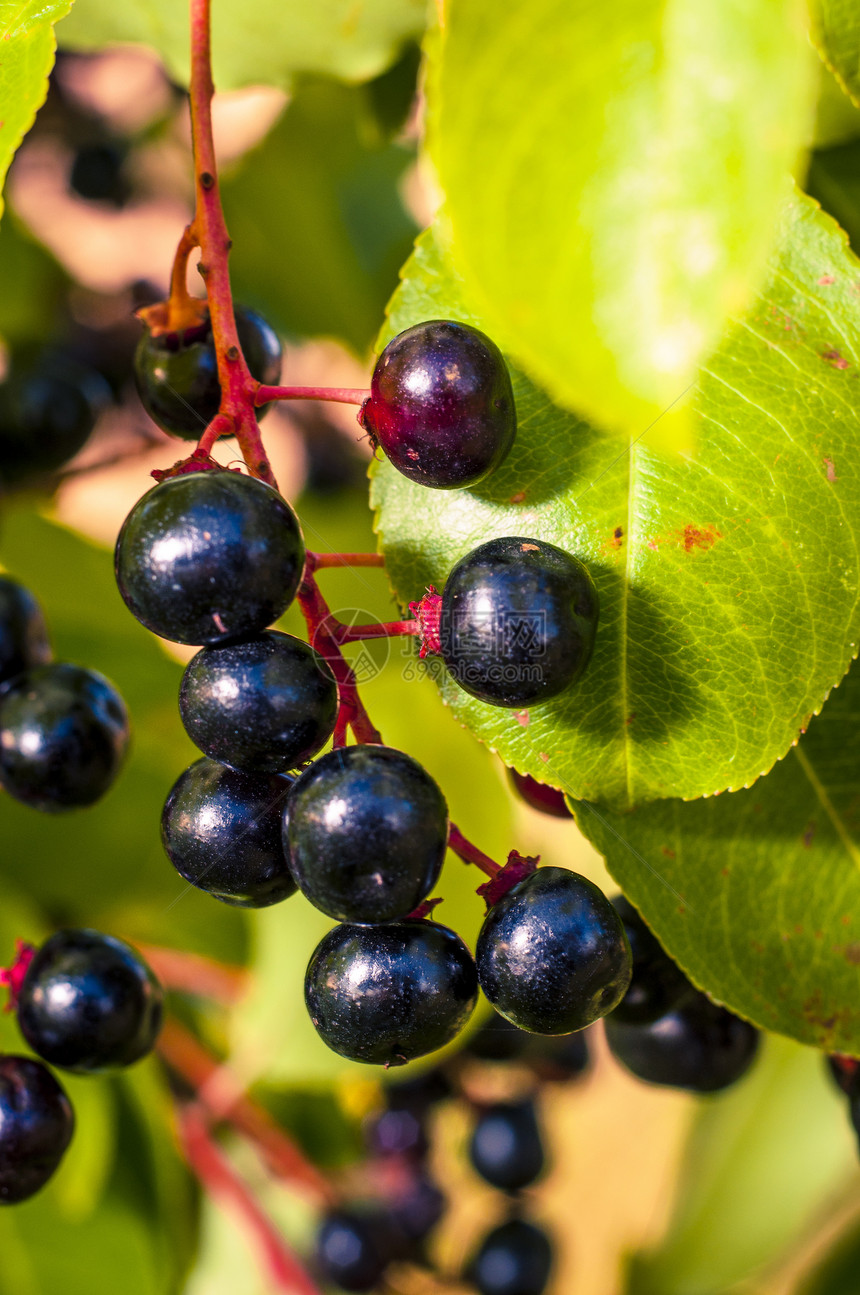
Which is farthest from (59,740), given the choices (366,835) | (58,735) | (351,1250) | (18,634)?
(351,1250)

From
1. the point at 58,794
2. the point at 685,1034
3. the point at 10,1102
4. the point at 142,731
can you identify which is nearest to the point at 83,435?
the point at 142,731

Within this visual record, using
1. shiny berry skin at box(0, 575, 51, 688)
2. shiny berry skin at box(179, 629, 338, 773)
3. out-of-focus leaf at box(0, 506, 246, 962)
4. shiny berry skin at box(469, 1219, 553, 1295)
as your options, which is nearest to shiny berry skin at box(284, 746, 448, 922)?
shiny berry skin at box(179, 629, 338, 773)

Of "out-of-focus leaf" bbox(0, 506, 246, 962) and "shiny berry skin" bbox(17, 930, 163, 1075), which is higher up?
"shiny berry skin" bbox(17, 930, 163, 1075)

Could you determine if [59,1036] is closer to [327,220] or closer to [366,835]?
[366,835]

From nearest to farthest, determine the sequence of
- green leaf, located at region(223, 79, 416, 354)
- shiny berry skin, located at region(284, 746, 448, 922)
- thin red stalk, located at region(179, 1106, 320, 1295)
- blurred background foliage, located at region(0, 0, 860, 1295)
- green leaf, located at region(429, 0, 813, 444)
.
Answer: green leaf, located at region(429, 0, 813, 444) < shiny berry skin, located at region(284, 746, 448, 922) < blurred background foliage, located at region(0, 0, 860, 1295) < thin red stalk, located at region(179, 1106, 320, 1295) < green leaf, located at region(223, 79, 416, 354)

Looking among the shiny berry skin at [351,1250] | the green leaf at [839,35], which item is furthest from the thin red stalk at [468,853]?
the shiny berry skin at [351,1250]

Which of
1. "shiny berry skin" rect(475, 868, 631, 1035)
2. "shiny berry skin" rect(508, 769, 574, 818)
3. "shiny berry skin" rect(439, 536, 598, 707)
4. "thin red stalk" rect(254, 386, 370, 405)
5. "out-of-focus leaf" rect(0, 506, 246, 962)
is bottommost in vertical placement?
"out-of-focus leaf" rect(0, 506, 246, 962)

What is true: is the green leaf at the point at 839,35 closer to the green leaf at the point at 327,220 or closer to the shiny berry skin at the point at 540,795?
the shiny berry skin at the point at 540,795

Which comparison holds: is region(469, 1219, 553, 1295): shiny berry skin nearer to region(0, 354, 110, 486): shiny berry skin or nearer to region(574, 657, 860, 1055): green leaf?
region(574, 657, 860, 1055): green leaf

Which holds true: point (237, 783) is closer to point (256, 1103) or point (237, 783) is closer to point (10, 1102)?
point (10, 1102)
